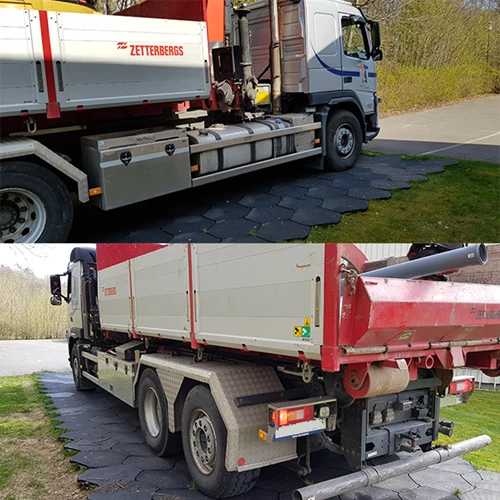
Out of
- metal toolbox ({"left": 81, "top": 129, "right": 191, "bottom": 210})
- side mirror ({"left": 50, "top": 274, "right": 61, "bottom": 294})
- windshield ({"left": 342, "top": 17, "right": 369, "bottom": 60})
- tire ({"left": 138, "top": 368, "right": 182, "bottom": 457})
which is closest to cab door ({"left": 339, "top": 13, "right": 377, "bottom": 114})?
windshield ({"left": 342, "top": 17, "right": 369, "bottom": 60})

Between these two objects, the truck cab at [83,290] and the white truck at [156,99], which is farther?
the truck cab at [83,290]

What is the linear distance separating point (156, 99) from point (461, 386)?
4248mm

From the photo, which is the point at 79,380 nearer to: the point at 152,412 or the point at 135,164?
the point at 152,412

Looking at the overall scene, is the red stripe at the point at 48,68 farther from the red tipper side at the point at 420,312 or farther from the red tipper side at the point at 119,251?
the red tipper side at the point at 420,312

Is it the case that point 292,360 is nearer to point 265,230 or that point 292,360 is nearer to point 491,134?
point 265,230

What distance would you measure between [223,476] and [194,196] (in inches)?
183

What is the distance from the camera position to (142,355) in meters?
5.41

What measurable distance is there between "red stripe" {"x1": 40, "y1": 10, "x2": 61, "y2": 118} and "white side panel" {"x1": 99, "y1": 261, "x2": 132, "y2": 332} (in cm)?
171

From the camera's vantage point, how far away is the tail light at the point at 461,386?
434cm

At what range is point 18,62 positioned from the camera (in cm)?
466

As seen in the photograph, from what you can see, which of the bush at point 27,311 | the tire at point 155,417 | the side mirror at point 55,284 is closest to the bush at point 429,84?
the bush at point 27,311

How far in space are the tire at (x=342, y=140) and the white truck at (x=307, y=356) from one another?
16.0ft

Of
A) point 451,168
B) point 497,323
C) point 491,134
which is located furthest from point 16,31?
point 491,134

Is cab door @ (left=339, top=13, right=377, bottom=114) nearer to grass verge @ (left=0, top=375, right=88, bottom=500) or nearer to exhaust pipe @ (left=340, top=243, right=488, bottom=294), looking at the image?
exhaust pipe @ (left=340, top=243, right=488, bottom=294)
